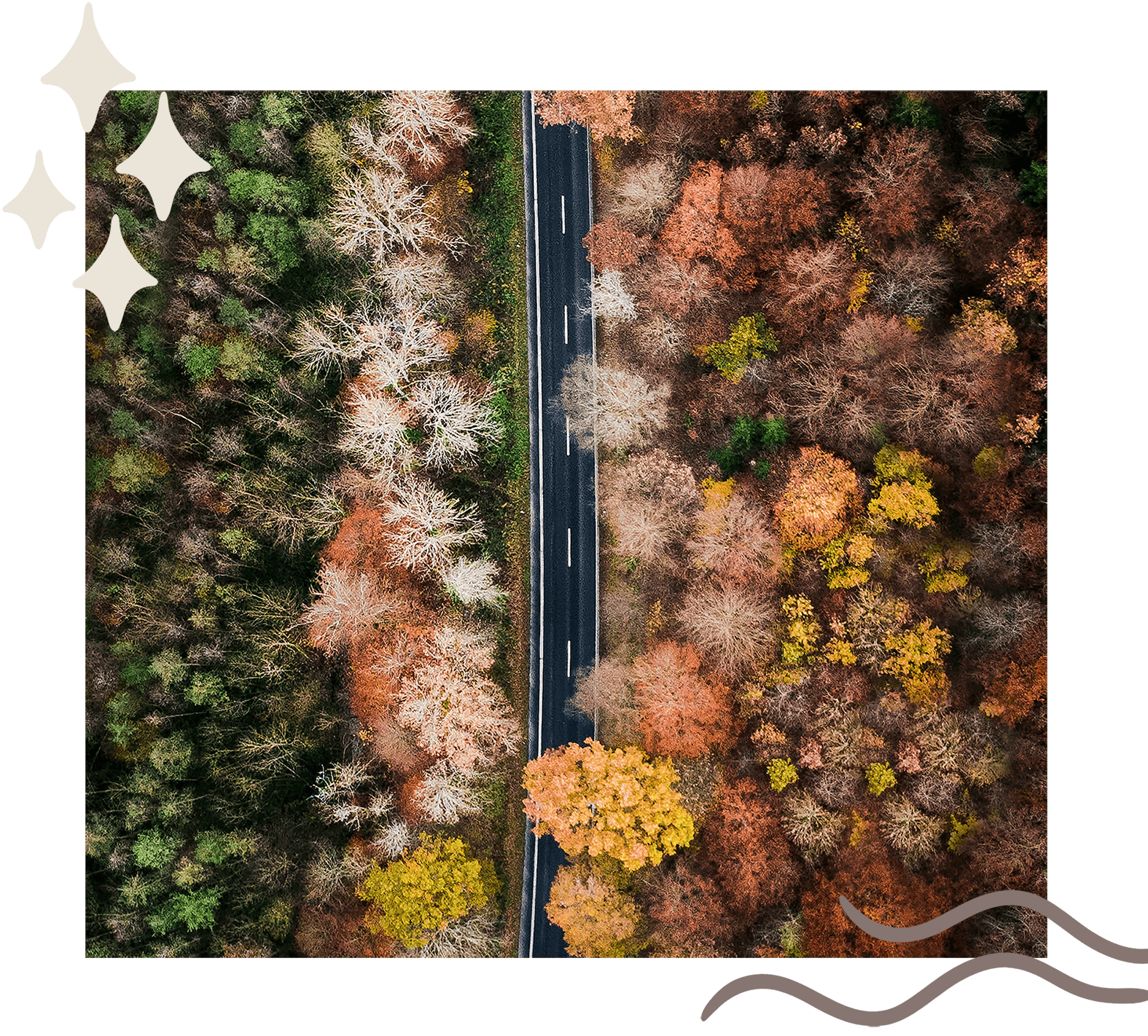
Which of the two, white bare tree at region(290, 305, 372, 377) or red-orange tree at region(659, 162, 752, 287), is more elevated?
red-orange tree at region(659, 162, 752, 287)

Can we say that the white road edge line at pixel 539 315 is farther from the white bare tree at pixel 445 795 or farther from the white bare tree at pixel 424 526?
the white bare tree at pixel 445 795

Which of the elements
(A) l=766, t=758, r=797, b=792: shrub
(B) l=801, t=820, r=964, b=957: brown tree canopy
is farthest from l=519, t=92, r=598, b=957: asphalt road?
(B) l=801, t=820, r=964, b=957: brown tree canopy

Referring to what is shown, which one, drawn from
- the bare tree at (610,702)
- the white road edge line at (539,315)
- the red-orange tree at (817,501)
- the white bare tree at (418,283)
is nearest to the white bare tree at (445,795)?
the white road edge line at (539,315)

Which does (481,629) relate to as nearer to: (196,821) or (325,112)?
(196,821)

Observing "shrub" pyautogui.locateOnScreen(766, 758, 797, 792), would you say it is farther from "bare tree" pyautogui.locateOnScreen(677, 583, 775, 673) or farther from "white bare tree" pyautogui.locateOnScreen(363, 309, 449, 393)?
"white bare tree" pyautogui.locateOnScreen(363, 309, 449, 393)

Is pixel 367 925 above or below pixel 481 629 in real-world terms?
below

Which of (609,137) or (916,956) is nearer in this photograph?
(916,956)

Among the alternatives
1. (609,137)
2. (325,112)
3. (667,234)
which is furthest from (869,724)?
(325,112)
